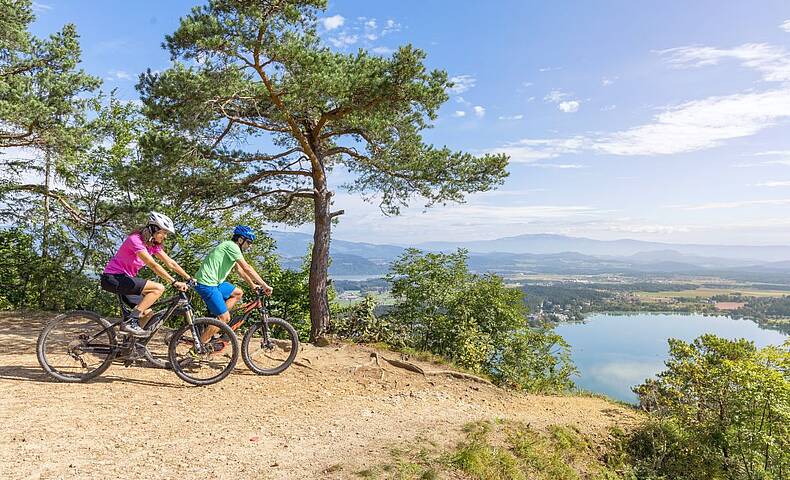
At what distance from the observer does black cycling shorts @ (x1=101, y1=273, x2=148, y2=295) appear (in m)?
4.94

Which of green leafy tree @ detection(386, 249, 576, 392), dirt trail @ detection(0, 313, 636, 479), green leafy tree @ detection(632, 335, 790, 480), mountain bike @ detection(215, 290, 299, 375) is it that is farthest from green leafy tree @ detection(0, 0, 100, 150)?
green leafy tree @ detection(632, 335, 790, 480)

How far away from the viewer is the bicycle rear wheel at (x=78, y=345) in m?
5.10

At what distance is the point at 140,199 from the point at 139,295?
21.4 ft

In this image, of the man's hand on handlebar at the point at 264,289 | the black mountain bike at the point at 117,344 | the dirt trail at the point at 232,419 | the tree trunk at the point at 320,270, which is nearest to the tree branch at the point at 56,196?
the dirt trail at the point at 232,419

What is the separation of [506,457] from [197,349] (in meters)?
4.07

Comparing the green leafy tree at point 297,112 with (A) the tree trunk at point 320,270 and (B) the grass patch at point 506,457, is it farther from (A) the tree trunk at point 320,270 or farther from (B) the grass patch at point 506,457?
(B) the grass patch at point 506,457

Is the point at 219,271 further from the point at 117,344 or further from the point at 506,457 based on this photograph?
the point at 506,457

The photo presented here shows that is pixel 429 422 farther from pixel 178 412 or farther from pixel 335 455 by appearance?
pixel 178 412

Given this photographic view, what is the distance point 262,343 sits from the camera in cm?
626

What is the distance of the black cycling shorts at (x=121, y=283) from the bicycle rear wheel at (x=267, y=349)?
5.17 feet

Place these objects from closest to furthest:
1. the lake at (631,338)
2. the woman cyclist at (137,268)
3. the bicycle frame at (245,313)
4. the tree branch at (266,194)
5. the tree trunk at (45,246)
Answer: the woman cyclist at (137,268), the bicycle frame at (245,313), the tree branch at (266,194), the tree trunk at (45,246), the lake at (631,338)

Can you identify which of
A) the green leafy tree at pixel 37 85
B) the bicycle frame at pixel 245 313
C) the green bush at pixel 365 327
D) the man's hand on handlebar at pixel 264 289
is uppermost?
the green leafy tree at pixel 37 85

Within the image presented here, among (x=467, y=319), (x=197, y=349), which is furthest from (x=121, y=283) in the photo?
(x=467, y=319)

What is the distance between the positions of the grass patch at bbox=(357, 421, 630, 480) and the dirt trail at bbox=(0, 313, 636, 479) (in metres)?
0.26
